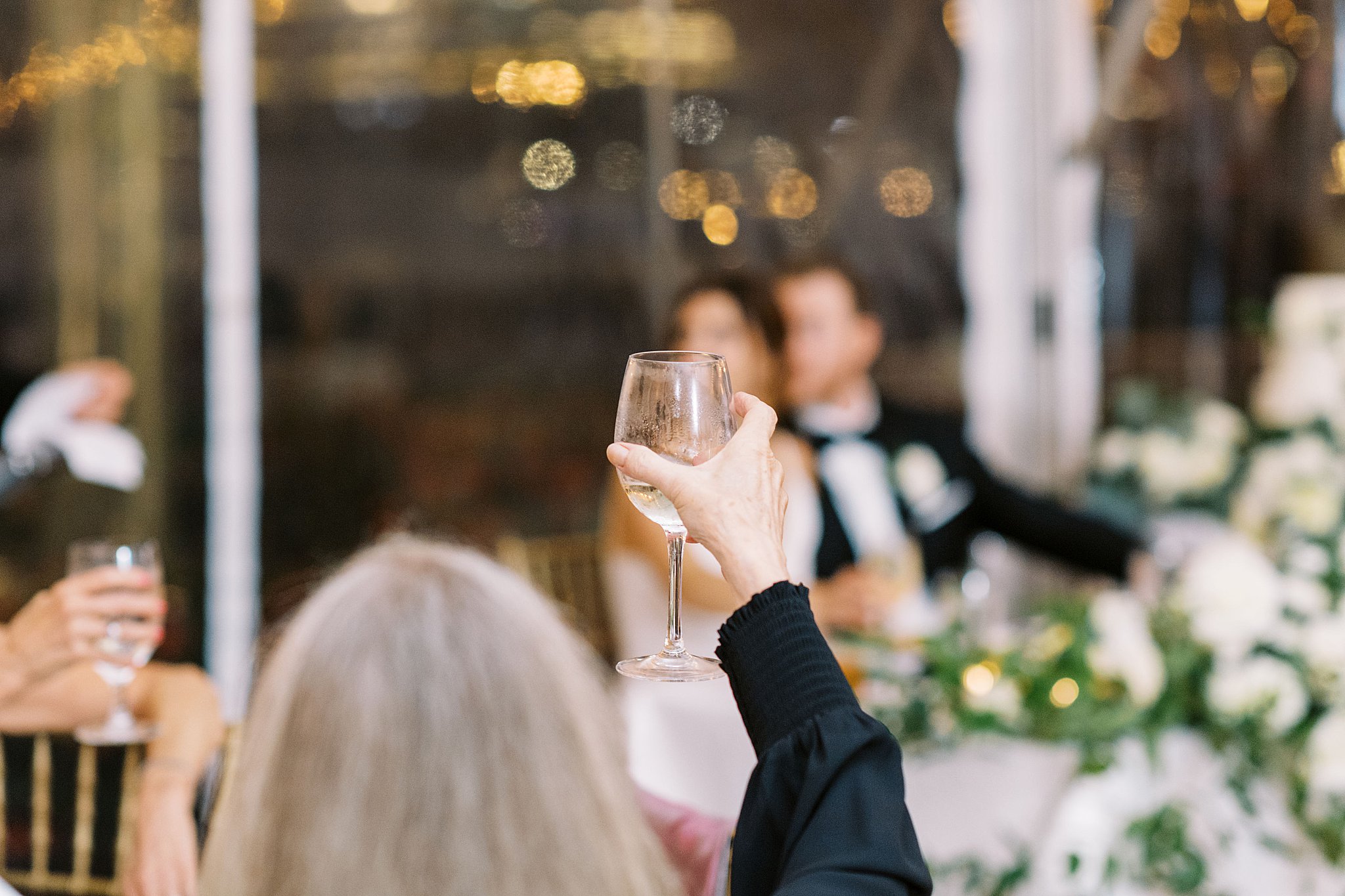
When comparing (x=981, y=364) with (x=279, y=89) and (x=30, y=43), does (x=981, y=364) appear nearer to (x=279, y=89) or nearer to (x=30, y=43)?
(x=279, y=89)

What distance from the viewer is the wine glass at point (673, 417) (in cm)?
76

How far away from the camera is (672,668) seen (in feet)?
2.57

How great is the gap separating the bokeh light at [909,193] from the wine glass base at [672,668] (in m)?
2.76

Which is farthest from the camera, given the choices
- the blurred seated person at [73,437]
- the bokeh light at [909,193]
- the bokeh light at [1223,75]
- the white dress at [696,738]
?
the bokeh light at [909,193]

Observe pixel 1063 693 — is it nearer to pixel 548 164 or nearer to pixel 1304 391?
pixel 1304 391

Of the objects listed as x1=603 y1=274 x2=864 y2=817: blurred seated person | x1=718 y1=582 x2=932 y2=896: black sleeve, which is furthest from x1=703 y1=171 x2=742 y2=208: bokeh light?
x1=718 y1=582 x2=932 y2=896: black sleeve

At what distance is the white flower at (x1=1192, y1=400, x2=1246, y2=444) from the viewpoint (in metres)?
2.42

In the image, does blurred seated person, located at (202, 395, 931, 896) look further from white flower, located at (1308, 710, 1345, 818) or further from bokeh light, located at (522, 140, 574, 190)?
bokeh light, located at (522, 140, 574, 190)

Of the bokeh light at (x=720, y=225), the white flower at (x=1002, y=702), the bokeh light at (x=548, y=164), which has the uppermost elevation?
the bokeh light at (x=548, y=164)

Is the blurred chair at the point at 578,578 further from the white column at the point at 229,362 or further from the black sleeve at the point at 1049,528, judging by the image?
the black sleeve at the point at 1049,528

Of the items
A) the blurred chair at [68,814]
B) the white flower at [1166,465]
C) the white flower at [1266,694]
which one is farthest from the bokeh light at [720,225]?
the blurred chair at [68,814]

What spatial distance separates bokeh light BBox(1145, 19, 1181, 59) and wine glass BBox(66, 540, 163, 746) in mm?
2776

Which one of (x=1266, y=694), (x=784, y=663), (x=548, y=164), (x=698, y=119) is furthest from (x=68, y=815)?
(x=698, y=119)

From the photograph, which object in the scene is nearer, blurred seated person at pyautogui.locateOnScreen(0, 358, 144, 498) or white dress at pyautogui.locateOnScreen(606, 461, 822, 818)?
blurred seated person at pyautogui.locateOnScreen(0, 358, 144, 498)
